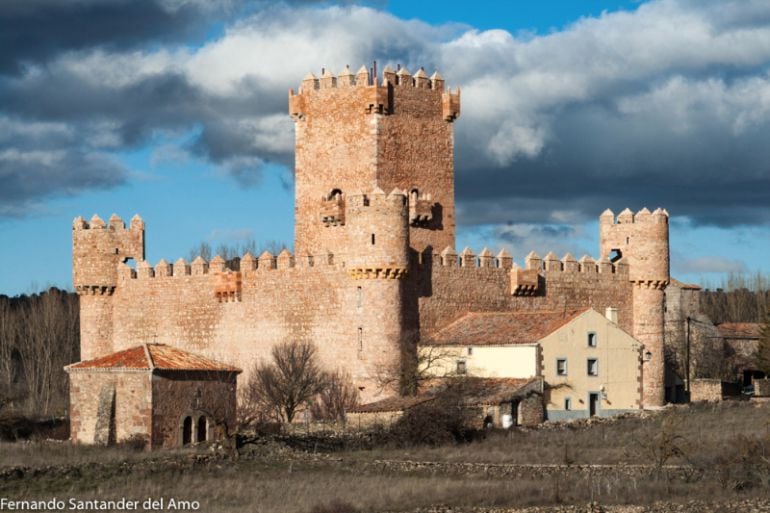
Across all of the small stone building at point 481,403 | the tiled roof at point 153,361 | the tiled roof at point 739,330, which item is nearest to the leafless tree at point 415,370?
the small stone building at point 481,403

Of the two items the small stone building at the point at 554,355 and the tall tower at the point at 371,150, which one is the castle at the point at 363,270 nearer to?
the tall tower at the point at 371,150

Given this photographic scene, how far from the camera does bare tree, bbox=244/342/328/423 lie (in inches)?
1980

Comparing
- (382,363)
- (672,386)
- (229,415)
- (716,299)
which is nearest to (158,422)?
(229,415)

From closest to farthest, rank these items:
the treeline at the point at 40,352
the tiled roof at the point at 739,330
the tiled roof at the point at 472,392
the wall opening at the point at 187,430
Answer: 1. the wall opening at the point at 187,430
2. the tiled roof at the point at 472,392
3. the treeline at the point at 40,352
4. the tiled roof at the point at 739,330

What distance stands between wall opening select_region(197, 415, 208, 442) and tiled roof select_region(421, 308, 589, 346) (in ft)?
25.0

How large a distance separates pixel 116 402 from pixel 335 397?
23.5 ft

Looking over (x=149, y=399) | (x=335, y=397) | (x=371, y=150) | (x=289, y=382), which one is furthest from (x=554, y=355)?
(x=149, y=399)

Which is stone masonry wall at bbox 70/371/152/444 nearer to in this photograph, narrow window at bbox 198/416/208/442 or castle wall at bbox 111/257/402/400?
narrow window at bbox 198/416/208/442

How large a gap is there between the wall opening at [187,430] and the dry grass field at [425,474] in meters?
2.86

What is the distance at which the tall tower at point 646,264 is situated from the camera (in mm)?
54844

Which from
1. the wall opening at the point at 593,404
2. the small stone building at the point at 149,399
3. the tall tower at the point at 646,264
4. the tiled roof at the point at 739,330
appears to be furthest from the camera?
the tiled roof at the point at 739,330

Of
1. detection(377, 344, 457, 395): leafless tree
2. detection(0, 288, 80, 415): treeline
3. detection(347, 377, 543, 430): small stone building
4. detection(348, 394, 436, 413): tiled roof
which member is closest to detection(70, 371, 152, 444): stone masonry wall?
detection(347, 377, 543, 430): small stone building

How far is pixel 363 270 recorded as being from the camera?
161ft

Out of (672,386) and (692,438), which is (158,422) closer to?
(692,438)
